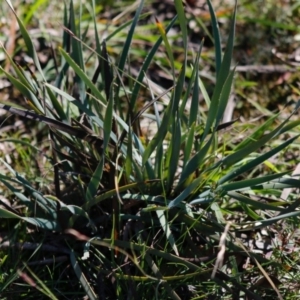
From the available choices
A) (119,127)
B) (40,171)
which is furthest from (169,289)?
(40,171)

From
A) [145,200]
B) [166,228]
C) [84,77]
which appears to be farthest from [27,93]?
[166,228]

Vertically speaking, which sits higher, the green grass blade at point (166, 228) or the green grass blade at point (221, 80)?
the green grass blade at point (221, 80)

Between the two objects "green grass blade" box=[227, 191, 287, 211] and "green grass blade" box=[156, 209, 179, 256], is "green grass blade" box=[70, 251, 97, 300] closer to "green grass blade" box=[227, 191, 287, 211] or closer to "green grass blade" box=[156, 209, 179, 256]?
"green grass blade" box=[156, 209, 179, 256]

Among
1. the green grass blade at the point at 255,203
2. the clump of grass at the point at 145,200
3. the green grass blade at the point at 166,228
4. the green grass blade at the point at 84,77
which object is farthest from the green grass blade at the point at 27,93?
the green grass blade at the point at 255,203

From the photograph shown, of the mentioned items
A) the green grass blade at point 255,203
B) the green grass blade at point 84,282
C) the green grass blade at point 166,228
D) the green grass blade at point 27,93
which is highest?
the green grass blade at point 27,93

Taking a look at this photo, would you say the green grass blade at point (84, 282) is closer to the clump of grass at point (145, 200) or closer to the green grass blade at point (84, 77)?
the clump of grass at point (145, 200)

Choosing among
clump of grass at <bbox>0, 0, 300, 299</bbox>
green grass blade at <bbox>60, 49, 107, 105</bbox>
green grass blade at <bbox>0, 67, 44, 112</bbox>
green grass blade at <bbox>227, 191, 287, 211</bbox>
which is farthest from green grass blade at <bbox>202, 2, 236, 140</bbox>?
green grass blade at <bbox>0, 67, 44, 112</bbox>

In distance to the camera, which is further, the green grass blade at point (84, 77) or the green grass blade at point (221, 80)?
the green grass blade at point (84, 77)

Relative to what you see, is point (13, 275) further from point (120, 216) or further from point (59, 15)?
point (59, 15)

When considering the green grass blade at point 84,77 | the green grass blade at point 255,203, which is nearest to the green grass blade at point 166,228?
the green grass blade at point 255,203
